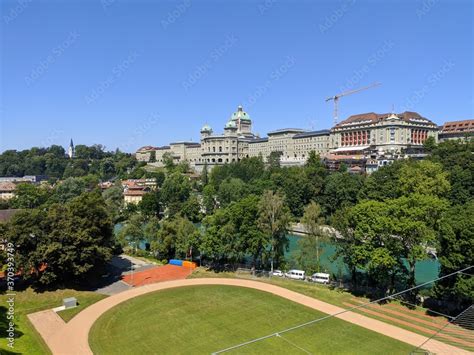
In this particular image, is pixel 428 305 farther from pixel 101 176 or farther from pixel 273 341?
pixel 101 176

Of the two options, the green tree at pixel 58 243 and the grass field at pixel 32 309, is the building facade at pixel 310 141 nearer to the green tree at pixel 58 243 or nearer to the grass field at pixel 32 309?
the green tree at pixel 58 243

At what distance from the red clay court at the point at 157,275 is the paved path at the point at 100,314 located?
4.29 ft

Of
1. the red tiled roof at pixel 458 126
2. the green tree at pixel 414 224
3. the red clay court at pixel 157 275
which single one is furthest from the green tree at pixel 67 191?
the red tiled roof at pixel 458 126

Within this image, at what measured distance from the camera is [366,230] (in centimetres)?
2503

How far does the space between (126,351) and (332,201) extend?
146 ft

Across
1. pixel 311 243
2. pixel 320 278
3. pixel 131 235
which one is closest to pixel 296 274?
→ pixel 320 278

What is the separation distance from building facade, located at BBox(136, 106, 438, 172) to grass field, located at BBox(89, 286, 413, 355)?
70.2 m

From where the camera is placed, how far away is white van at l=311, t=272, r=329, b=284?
1165 inches

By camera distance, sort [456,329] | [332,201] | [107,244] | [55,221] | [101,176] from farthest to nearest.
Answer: [101,176] < [332,201] < [107,244] < [55,221] < [456,329]

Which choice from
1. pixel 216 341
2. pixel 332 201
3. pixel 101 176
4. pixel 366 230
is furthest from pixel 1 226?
pixel 101 176

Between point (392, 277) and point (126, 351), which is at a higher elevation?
point (392, 277)

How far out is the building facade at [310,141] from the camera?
94000mm

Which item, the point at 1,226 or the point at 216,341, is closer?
the point at 216,341

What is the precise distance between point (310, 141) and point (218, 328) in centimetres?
10268
